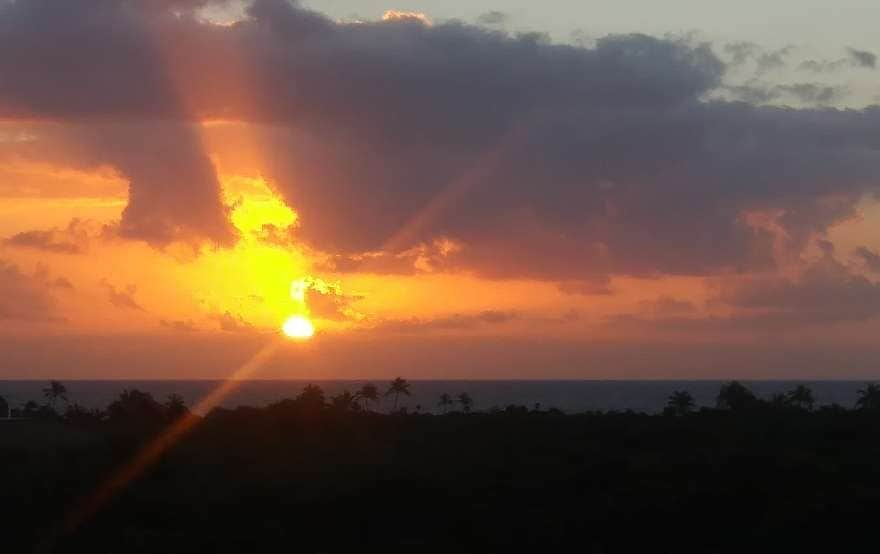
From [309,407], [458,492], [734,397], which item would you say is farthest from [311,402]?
[734,397]

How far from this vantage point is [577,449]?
41.2 m

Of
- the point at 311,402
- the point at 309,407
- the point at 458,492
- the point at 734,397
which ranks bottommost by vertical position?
the point at 458,492

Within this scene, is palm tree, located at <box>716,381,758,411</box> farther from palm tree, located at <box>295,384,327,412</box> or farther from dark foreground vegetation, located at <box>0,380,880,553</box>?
dark foreground vegetation, located at <box>0,380,880,553</box>

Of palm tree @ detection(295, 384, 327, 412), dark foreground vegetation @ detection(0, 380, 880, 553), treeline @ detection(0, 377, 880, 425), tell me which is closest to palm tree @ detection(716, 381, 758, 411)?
treeline @ detection(0, 377, 880, 425)

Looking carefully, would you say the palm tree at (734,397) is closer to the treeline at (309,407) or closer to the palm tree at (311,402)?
the treeline at (309,407)

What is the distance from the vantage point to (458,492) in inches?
1326

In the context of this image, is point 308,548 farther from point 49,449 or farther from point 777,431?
point 777,431

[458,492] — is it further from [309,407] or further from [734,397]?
[734,397]

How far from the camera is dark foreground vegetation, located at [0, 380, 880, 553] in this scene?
29.4 metres

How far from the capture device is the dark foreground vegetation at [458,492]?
96.5ft

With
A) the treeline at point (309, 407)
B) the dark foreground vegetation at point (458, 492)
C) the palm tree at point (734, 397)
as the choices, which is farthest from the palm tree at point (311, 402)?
the palm tree at point (734, 397)

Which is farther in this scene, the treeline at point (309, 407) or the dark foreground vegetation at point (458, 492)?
the treeline at point (309, 407)

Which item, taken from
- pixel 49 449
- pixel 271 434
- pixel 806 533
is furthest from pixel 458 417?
pixel 806 533

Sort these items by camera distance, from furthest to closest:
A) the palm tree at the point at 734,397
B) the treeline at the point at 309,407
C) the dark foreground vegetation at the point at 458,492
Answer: the palm tree at the point at 734,397 → the treeline at the point at 309,407 → the dark foreground vegetation at the point at 458,492
